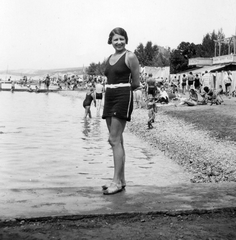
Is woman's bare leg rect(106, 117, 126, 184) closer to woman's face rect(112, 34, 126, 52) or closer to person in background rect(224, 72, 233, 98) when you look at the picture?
woman's face rect(112, 34, 126, 52)

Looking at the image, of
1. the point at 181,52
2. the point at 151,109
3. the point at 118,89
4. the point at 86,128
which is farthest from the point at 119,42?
the point at 181,52

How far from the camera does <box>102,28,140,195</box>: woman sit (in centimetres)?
530

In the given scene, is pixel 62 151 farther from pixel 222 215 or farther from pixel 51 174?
pixel 222 215

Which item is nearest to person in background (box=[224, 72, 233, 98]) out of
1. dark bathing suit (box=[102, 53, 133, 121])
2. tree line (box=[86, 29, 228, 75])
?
dark bathing suit (box=[102, 53, 133, 121])

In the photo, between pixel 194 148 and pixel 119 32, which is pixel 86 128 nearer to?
pixel 194 148

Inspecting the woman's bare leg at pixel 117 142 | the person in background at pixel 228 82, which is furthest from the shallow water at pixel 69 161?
the person in background at pixel 228 82

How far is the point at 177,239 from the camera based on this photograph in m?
3.88

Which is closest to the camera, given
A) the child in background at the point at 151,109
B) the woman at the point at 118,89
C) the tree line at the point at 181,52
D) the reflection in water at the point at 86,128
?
the woman at the point at 118,89

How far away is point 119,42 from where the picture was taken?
5395 millimetres

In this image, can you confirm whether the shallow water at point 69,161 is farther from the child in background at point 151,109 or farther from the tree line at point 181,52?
the tree line at point 181,52

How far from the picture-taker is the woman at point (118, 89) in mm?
5301

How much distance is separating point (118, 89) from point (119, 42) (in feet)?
1.67

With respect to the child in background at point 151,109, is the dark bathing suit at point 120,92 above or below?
above

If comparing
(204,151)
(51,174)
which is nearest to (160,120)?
(204,151)
